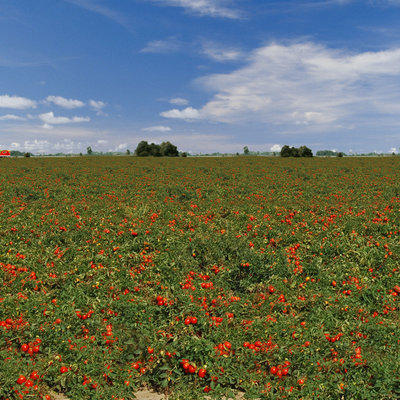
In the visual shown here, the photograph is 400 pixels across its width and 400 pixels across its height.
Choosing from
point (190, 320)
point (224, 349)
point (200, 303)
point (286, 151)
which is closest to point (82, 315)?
point (190, 320)

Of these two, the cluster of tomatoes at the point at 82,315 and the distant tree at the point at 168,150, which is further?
the distant tree at the point at 168,150

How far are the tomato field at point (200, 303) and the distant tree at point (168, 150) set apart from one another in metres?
88.0

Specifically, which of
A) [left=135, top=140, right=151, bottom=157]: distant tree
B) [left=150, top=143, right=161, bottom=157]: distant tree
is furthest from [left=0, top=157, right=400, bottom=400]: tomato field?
[left=135, top=140, right=151, bottom=157]: distant tree

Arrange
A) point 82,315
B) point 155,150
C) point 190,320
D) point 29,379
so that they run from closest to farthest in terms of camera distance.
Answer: point 29,379
point 190,320
point 82,315
point 155,150

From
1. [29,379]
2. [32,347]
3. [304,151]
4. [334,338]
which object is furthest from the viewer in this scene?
[304,151]

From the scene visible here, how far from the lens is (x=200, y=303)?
7992 millimetres

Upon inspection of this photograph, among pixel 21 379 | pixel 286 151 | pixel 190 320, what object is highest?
pixel 286 151

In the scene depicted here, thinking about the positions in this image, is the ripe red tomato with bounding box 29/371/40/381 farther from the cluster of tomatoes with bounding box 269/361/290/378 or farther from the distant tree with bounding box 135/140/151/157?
the distant tree with bounding box 135/140/151/157

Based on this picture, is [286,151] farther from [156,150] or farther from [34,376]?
[34,376]

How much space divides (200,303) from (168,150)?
96299mm

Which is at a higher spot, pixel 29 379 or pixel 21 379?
pixel 21 379

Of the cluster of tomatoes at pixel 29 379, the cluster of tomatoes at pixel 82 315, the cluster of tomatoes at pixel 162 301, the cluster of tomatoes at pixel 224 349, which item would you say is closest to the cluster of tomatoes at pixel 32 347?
the cluster of tomatoes at pixel 29 379

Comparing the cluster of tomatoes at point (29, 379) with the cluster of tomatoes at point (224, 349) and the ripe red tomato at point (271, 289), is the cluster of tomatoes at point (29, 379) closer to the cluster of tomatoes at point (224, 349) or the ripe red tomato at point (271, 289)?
the cluster of tomatoes at point (224, 349)

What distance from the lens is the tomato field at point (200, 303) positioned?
19.9 feet
